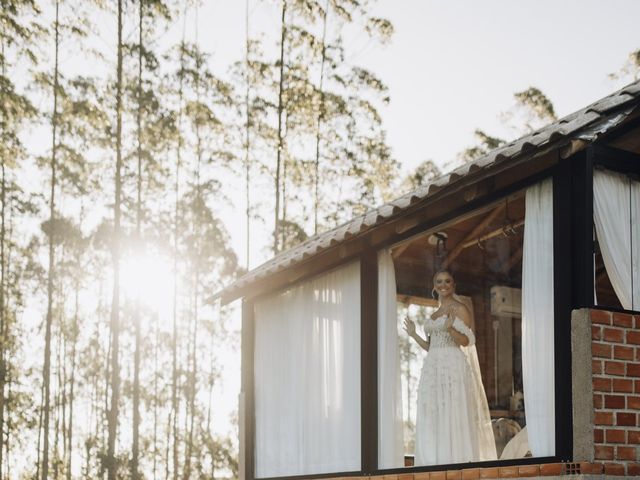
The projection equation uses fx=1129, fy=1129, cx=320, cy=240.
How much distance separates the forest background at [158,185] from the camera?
67.5ft

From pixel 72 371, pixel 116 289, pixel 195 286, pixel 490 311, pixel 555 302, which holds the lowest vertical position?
pixel 555 302

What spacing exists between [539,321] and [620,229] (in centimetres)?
70

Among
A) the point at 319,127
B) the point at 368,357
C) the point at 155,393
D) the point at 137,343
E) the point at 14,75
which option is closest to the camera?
the point at 368,357

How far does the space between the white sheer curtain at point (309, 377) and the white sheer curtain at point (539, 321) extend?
6.53ft

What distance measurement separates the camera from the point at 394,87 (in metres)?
22.7

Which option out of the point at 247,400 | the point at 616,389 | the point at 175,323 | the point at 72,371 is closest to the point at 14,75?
the point at 175,323

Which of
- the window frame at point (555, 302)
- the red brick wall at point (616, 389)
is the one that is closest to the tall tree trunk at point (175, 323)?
the window frame at point (555, 302)

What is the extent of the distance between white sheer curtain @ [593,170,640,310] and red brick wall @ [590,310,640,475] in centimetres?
23

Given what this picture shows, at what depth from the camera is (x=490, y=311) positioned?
923 cm

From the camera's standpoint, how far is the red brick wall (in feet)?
19.9

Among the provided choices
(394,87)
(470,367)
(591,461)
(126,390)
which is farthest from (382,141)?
(591,461)

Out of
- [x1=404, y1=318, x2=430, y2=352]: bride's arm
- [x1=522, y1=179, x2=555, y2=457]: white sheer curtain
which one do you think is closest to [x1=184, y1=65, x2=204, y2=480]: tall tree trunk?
[x1=404, y1=318, x2=430, y2=352]: bride's arm

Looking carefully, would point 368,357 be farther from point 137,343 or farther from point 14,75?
point 137,343

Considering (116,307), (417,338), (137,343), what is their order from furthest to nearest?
(137,343) < (116,307) < (417,338)
